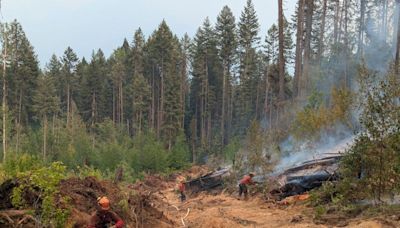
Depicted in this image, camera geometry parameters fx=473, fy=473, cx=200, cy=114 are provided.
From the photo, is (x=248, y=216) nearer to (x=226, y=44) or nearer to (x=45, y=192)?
(x=45, y=192)

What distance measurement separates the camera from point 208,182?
23891 millimetres

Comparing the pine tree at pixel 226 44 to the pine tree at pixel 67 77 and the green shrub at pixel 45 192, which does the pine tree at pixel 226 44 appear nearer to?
the pine tree at pixel 67 77

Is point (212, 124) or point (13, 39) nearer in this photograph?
point (13, 39)

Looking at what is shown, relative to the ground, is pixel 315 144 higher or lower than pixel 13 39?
lower

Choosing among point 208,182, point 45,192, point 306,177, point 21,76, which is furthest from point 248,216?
point 21,76

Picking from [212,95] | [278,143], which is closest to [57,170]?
[278,143]

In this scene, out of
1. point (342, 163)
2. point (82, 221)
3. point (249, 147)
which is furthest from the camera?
point (249, 147)

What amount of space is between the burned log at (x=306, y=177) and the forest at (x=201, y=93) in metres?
2.43

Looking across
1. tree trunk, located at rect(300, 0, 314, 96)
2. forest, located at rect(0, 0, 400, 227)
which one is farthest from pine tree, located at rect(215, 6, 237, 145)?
tree trunk, located at rect(300, 0, 314, 96)

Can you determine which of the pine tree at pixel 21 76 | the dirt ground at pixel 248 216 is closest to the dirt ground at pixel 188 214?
the dirt ground at pixel 248 216

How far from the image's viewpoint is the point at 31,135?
4822 centimetres

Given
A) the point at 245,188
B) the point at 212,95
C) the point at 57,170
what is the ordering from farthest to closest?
1. the point at 212,95
2. the point at 245,188
3. the point at 57,170

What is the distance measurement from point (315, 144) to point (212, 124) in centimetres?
4713

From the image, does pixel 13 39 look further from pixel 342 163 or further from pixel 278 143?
pixel 342 163
